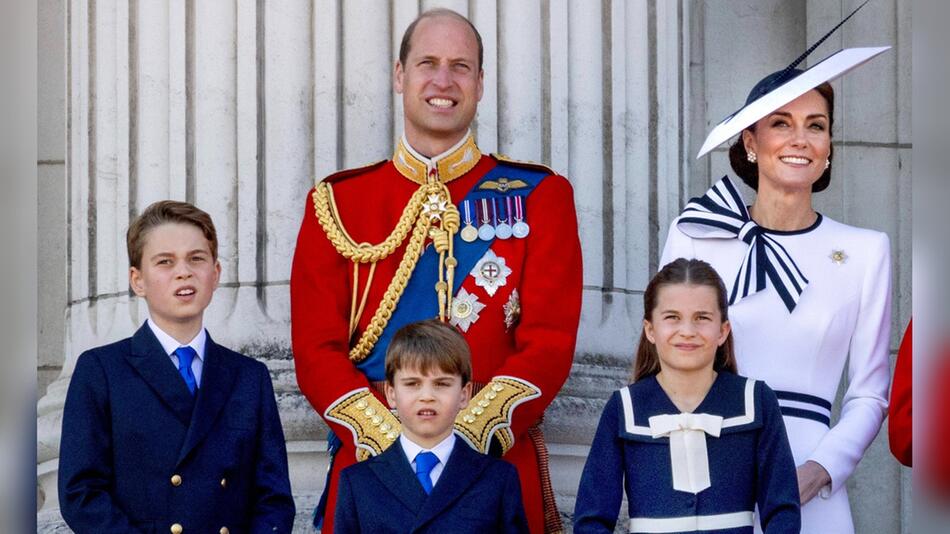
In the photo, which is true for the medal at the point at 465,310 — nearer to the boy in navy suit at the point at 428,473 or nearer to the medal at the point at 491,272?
the medal at the point at 491,272

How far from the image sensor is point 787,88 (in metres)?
3.87

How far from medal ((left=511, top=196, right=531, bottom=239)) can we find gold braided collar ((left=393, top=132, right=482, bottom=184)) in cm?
19

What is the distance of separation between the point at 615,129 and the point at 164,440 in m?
2.21

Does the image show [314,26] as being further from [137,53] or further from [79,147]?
[79,147]

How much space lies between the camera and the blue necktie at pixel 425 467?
3.26 meters

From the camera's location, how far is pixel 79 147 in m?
5.05

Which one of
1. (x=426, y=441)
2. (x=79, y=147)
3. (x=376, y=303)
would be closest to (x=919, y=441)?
(x=426, y=441)

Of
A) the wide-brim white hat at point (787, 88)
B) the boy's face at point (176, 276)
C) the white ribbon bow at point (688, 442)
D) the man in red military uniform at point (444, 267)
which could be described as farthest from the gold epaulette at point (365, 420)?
the wide-brim white hat at point (787, 88)

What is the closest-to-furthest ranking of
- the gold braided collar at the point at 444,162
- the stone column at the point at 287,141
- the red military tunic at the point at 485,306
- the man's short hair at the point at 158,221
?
the man's short hair at the point at 158,221, the red military tunic at the point at 485,306, the gold braided collar at the point at 444,162, the stone column at the point at 287,141

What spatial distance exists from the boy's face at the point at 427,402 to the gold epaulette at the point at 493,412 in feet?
0.66

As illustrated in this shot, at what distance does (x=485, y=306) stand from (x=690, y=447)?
75 cm

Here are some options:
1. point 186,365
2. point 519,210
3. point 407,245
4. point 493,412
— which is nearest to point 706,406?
point 493,412

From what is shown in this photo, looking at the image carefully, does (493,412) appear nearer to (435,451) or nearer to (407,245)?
(435,451)

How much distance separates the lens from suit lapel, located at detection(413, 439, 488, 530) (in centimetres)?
321
